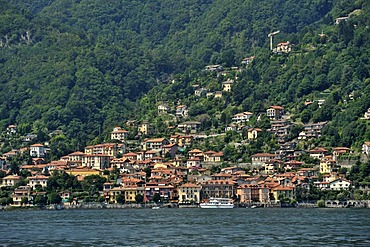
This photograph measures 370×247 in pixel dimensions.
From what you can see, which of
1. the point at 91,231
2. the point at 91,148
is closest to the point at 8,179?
the point at 91,148

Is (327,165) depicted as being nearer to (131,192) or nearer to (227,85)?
(131,192)

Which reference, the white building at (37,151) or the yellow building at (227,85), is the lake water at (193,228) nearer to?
the white building at (37,151)

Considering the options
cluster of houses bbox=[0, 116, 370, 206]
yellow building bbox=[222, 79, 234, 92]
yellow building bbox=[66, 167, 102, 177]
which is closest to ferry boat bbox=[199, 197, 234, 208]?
cluster of houses bbox=[0, 116, 370, 206]

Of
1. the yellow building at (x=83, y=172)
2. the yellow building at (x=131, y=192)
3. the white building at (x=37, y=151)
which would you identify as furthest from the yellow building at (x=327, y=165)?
the white building at (x=37, y=151)

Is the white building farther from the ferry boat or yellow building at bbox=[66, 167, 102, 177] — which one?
the ferry boat

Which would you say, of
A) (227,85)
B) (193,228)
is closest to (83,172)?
(227,85)
